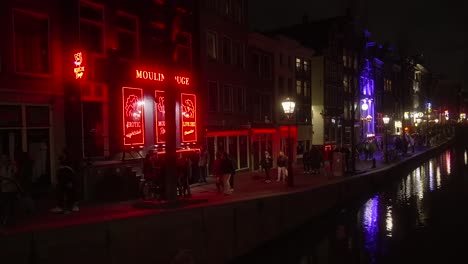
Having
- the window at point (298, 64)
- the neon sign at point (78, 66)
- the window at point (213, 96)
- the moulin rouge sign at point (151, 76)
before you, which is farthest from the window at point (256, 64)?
the neon sign at point (78, 66)

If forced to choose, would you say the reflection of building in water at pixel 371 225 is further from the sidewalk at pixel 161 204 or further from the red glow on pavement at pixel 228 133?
the red glow on pavement at pixel 228 133

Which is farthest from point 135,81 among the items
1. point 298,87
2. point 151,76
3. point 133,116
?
point 298,87

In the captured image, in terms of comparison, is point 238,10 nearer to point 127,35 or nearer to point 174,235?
point 127,35

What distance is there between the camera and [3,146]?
1518 centimetres

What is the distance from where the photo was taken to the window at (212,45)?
26875mm

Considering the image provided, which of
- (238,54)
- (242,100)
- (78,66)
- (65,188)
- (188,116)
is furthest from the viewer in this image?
(242,100)

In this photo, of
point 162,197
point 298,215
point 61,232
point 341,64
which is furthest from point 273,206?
point 341,64

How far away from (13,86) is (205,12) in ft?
44.1

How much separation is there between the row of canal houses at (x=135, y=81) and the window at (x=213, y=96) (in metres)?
0.07

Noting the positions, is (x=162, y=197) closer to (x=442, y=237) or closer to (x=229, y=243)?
(x=229, y=243)

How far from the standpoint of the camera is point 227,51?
95.0 feet

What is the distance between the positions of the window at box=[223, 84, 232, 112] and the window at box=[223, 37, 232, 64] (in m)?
1.62

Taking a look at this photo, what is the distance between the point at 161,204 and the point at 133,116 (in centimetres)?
708

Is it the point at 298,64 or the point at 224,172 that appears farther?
the point at 298,64
